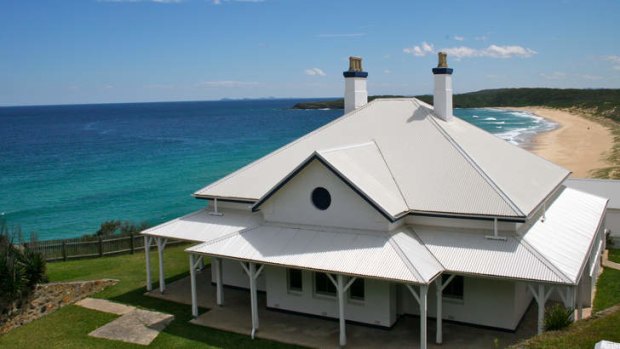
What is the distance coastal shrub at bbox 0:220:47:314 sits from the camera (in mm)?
22203

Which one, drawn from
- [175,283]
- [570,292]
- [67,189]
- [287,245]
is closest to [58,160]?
[67,189]

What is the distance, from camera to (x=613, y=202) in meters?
27.7

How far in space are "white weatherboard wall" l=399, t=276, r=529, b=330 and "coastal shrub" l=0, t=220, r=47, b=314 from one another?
16.1 m

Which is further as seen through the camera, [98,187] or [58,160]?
[58,160]

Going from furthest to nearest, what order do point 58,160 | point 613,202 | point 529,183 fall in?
point 58,160 → point 613,202 → point 529,183

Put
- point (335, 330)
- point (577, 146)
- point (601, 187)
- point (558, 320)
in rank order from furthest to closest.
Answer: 1. point (577, 146)
2. point (601, 187)
3. point (335, 330)
4. point (558, 320)

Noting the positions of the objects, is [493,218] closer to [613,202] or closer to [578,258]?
[578,258]

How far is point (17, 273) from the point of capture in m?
22.8

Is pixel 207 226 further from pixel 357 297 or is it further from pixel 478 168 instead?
pixel 478 168

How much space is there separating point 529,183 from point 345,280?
771 centimetres

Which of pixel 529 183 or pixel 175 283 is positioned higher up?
pixel 529 183

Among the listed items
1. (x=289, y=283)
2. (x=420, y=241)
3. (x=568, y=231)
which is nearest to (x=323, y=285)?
(x=289, y=283)

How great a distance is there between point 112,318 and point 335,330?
26.1 feet

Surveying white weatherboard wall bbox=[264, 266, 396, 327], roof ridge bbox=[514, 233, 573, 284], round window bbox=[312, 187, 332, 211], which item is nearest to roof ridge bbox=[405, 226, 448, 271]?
white weatherboard wall bbox=[264, 266, 396, 327]
